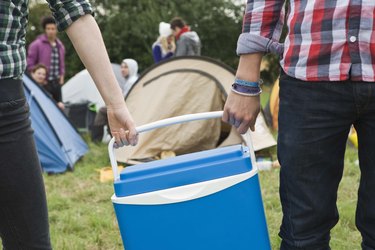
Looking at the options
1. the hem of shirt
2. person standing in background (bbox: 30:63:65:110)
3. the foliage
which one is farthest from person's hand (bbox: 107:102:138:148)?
the foliage

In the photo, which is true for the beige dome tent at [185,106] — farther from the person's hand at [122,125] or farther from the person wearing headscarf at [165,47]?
the person's hand at [122,125]

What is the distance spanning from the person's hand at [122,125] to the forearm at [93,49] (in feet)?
0.17

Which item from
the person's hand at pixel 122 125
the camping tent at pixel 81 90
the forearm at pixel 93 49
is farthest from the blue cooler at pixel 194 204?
the camping tent at pixel 81 90

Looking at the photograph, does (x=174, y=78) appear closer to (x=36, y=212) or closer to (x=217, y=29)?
(x=36, y=212)

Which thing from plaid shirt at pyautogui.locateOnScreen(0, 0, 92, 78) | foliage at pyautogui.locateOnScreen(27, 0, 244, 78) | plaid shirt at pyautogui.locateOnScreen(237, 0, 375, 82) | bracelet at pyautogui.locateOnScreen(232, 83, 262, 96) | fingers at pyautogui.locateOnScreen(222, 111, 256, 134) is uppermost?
plaid shirt at pyautogui.locateOnScreen(0, 0, 92, 78)

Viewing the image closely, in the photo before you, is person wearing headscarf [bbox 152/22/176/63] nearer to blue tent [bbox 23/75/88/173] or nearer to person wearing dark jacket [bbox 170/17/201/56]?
person wearing dark jacket [bbox 170/17/201/56]

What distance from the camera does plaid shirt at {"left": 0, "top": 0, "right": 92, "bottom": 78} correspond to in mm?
1104

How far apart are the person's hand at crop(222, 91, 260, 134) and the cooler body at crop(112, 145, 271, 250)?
0.27ft

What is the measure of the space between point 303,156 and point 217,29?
14.7m

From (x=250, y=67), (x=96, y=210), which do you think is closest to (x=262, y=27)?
(x=250, y=67)

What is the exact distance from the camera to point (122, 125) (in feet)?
4.33

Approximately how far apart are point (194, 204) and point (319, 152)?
312mm

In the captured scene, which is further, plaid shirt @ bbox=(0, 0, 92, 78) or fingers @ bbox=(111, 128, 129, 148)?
fingers @ bbox=(111, 128, 129, 148)

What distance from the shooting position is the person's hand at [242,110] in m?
1.28
